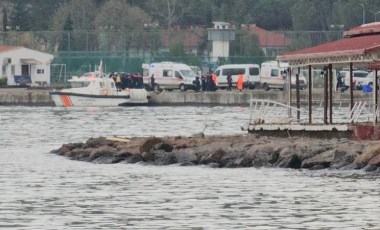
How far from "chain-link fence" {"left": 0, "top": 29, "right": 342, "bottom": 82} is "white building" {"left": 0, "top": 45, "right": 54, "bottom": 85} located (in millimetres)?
3839

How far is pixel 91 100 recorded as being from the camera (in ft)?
324

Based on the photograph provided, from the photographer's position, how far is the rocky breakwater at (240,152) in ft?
151

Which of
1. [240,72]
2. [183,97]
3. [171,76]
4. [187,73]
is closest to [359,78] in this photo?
[240,72]

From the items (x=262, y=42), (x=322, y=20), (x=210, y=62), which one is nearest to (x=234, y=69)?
(x=210, y=62)

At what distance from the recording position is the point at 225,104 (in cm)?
9925

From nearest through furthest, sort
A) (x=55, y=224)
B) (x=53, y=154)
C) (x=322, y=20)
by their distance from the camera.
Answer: (x=55, y=224)
(x=53, y=154)
(x=322, y=20)

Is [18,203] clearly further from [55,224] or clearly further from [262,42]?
[262,42]

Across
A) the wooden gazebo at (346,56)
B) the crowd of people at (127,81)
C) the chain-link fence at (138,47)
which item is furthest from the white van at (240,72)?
the wooden gazebo at (346,56)

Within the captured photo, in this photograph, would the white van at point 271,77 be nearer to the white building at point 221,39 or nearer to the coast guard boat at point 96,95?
the coast guard boat at point 96,95

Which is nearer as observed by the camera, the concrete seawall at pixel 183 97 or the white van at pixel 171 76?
the concrete seawall at pixel 183 97

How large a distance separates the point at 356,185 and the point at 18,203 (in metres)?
8.13

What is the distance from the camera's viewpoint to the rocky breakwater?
151ft

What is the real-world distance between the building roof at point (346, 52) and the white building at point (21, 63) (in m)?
59.0

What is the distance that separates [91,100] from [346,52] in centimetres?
4796
